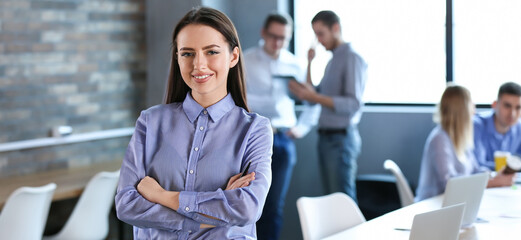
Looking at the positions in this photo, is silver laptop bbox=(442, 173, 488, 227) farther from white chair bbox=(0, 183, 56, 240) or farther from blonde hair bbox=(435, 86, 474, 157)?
white chair bbox=(0, 183, 56, 240)

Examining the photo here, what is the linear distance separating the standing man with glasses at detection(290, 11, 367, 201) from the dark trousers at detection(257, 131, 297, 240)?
0.23 metres

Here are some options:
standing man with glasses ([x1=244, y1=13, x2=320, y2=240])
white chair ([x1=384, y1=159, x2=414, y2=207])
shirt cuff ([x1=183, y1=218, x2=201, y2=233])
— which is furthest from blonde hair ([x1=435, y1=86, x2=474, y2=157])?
shirt cuff ([x1=183, y1=218, x2=201, y2=233])

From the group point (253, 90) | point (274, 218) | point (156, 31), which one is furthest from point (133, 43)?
point (274, 218)

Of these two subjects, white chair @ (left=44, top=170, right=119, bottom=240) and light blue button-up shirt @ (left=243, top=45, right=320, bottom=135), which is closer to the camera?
white chair @ (left=44, top=170, right=119, bottom=240)

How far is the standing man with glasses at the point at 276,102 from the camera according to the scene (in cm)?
470

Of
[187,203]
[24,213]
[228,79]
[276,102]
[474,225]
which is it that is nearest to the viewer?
[187,203]

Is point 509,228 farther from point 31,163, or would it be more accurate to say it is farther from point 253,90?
point 31,163

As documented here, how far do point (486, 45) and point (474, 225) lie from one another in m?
2.15

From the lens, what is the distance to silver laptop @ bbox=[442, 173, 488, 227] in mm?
2758

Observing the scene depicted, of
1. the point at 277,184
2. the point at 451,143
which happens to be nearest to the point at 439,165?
the point at 451,143

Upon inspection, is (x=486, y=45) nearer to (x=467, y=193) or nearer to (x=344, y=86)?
(x=344, y=86)

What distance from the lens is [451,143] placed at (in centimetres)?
390

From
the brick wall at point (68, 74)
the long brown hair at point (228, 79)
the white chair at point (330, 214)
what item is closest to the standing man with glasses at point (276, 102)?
the brick wall at point (68, 74)

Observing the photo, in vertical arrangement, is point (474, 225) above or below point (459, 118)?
below
